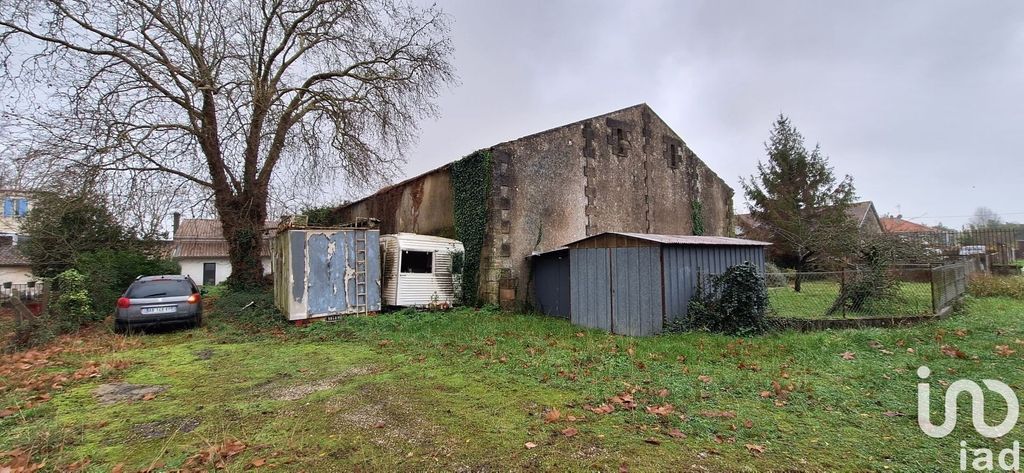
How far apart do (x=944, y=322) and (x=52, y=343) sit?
17412mm

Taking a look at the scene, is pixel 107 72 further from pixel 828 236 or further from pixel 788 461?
pixel 828 236

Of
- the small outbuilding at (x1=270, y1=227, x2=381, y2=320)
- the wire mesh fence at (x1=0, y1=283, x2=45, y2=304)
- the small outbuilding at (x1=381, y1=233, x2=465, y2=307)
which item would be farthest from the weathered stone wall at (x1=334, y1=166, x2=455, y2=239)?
the wire mesh fence at (x1=0, y1=283, x2=45, y2=304)

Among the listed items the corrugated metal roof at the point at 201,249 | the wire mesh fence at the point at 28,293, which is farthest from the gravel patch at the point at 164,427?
the corrugated metal roof at the point at 201,249

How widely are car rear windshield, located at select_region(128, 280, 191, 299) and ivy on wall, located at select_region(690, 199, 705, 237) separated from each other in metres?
16.2

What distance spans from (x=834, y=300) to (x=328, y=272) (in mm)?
12005

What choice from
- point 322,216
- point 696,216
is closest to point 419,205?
point 322,216

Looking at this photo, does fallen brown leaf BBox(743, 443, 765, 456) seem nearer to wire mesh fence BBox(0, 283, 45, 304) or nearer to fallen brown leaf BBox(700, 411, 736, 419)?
fallen brown leaf BBox(700, 411, 736, 419)

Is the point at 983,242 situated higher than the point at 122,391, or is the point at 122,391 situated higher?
the point at 983,242

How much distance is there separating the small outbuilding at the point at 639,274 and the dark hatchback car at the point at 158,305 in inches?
354

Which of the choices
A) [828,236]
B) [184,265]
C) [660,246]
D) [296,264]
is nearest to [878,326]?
[660,246]

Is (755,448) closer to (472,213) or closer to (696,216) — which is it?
(472,213)

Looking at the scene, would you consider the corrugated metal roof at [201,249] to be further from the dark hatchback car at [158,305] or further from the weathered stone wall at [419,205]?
the dark hatchback car at [158,305]

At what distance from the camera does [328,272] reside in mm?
10766

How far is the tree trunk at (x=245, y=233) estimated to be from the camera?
1526 centimetres
